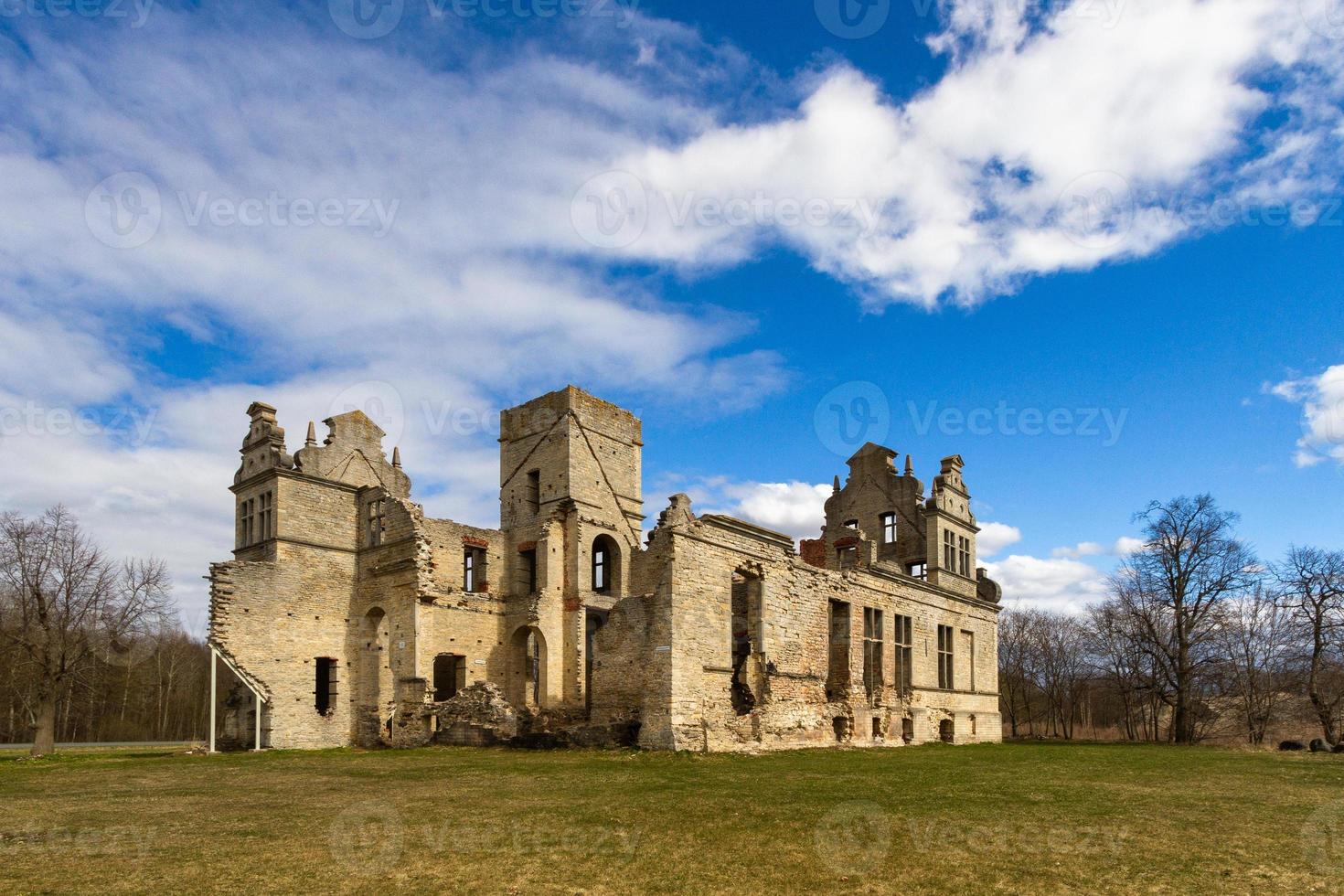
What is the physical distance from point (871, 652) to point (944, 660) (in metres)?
6.73

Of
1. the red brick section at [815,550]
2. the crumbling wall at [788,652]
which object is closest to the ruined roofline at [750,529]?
the crumbling wall at [788,652]

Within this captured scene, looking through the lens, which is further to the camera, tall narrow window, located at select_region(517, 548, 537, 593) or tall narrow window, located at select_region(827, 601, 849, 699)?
tall narrow window, located at select_region(517, 548, 537, 593)

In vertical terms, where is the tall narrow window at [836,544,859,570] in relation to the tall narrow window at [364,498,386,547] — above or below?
below

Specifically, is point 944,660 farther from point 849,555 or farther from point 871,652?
point 849,555

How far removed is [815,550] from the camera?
1497 inches

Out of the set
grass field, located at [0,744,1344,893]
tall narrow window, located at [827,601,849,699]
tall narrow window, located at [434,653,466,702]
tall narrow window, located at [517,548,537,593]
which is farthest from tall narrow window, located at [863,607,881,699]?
tall narrow window, located at [434,653,466,702]

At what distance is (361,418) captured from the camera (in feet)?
112

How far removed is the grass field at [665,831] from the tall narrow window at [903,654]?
1392cm

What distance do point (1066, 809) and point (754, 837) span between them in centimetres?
533

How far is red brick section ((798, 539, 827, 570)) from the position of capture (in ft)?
122

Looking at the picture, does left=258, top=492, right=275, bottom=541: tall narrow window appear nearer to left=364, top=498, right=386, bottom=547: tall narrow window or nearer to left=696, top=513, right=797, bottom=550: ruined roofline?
left=364, top=498, right=386, bottom=547: tall narrow window

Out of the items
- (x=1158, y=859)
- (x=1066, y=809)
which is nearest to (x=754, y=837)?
(x=1158, y=859)

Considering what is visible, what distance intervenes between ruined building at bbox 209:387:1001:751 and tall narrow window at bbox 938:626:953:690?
14 cm

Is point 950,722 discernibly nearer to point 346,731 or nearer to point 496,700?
point 496,700
